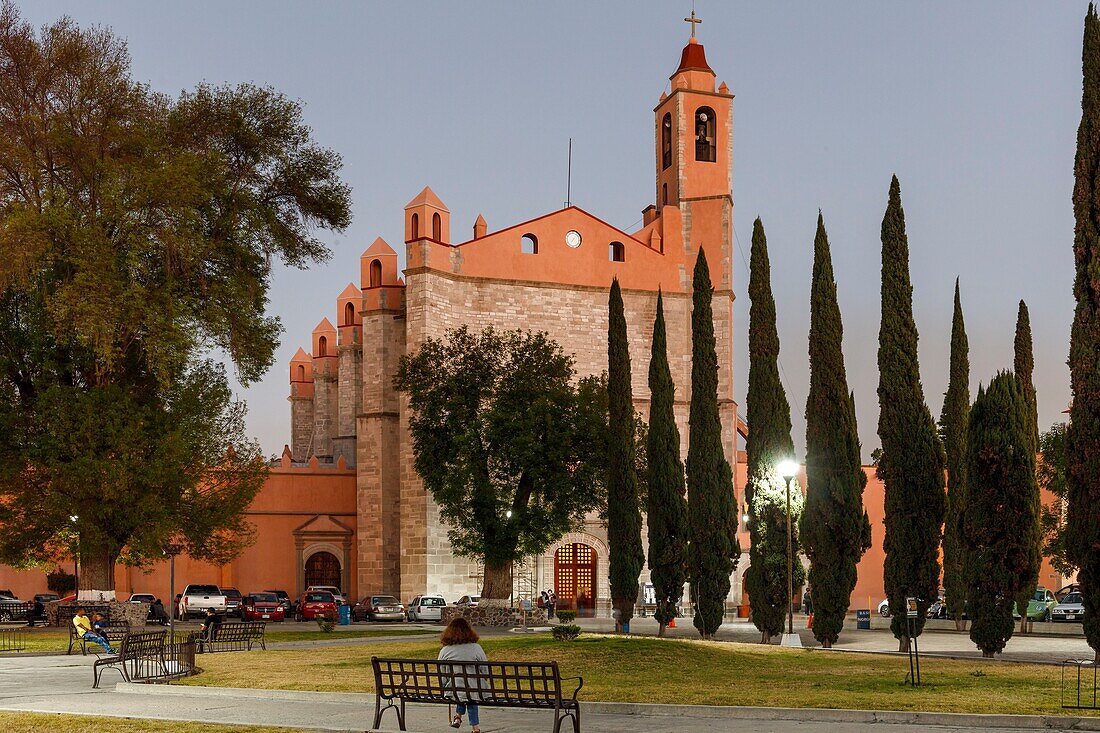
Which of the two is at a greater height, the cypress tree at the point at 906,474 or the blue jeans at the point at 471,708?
the cypress tree at the point at 906,474

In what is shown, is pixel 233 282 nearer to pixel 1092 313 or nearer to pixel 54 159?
pixel 54 159

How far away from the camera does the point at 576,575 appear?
165ft

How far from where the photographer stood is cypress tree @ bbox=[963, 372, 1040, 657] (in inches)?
877

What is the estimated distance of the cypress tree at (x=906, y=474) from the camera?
80.1ft

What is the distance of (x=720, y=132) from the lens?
52406 millimetres

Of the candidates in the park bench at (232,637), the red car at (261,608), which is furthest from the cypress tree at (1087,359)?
the red car at (261,608)

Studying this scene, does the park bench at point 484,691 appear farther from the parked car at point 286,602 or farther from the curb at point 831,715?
the parked car at point 286,602

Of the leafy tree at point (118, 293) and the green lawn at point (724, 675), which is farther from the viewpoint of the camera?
the leafy tree at point (118, 293)

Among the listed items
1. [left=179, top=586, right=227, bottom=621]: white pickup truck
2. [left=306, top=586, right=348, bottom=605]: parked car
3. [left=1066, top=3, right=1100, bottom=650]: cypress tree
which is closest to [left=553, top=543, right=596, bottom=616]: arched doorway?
[left=306, top=586, right=348, bottom=605]: parked car

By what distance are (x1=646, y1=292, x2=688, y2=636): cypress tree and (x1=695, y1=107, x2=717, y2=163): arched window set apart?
21.6m

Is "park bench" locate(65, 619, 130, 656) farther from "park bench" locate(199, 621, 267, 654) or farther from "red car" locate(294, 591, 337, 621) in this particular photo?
"red car" locate(294, 591, 337, 621)

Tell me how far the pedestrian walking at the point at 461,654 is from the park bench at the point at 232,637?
13.4 meters

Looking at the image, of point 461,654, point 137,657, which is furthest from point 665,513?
point 461,654

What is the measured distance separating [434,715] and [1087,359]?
11.6 metres
